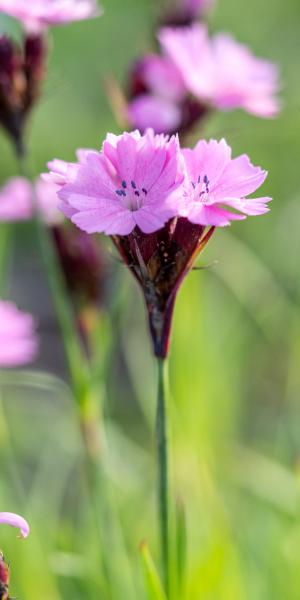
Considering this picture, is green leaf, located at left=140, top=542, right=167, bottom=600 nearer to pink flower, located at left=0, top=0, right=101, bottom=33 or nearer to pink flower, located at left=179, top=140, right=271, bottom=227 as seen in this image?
pink flower, located at left=179, top=140, right=271, bottom=227

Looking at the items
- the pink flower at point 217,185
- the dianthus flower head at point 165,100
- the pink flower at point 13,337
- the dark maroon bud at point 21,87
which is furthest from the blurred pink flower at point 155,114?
the pink flower at point 217,185

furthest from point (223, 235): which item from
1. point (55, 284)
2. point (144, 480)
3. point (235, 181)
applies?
point (235, 181)

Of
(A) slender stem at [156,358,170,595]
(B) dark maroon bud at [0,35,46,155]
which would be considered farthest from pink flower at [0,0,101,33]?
(A) slender stem at [156,358,170,595]

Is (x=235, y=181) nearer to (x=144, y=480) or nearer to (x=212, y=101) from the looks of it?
(x=212, y=101)

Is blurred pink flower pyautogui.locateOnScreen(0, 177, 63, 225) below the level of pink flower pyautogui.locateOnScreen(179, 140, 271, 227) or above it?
below

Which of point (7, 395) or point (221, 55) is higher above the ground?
point (221, 55)

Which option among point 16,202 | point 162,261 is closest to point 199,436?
point 16,202
